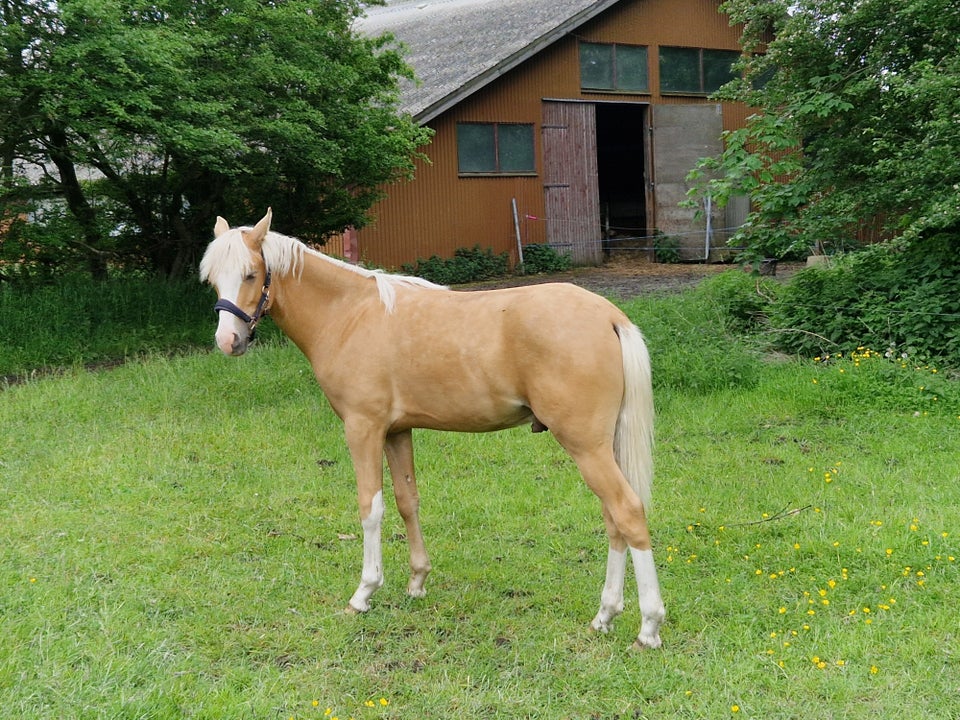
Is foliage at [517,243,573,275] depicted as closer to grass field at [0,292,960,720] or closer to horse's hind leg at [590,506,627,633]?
grass field at [0,292,960,720]

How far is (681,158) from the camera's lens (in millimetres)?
20656

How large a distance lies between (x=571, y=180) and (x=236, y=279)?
1654 centimetres

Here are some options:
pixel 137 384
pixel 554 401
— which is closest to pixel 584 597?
pixel 554 401

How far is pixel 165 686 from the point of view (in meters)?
3.47

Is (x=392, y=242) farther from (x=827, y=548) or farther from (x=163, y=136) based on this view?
(x=827, y=548)

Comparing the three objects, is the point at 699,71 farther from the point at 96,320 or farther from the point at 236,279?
the point at 236,279

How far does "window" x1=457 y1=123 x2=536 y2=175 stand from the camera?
60.2 ft

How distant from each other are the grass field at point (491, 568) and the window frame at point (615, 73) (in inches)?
520

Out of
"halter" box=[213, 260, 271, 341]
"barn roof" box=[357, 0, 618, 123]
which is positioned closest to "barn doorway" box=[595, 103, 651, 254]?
"barn roof" box=[357, 0, 618, 123]

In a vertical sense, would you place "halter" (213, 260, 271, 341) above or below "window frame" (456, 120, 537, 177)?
below

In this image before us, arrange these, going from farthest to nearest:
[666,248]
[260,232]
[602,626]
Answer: [666,248] → [260,232] → [602,626]

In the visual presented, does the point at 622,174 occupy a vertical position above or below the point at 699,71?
below

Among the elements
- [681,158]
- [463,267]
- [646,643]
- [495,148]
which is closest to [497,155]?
[495,148]

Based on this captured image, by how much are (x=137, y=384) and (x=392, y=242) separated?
29.4ft
